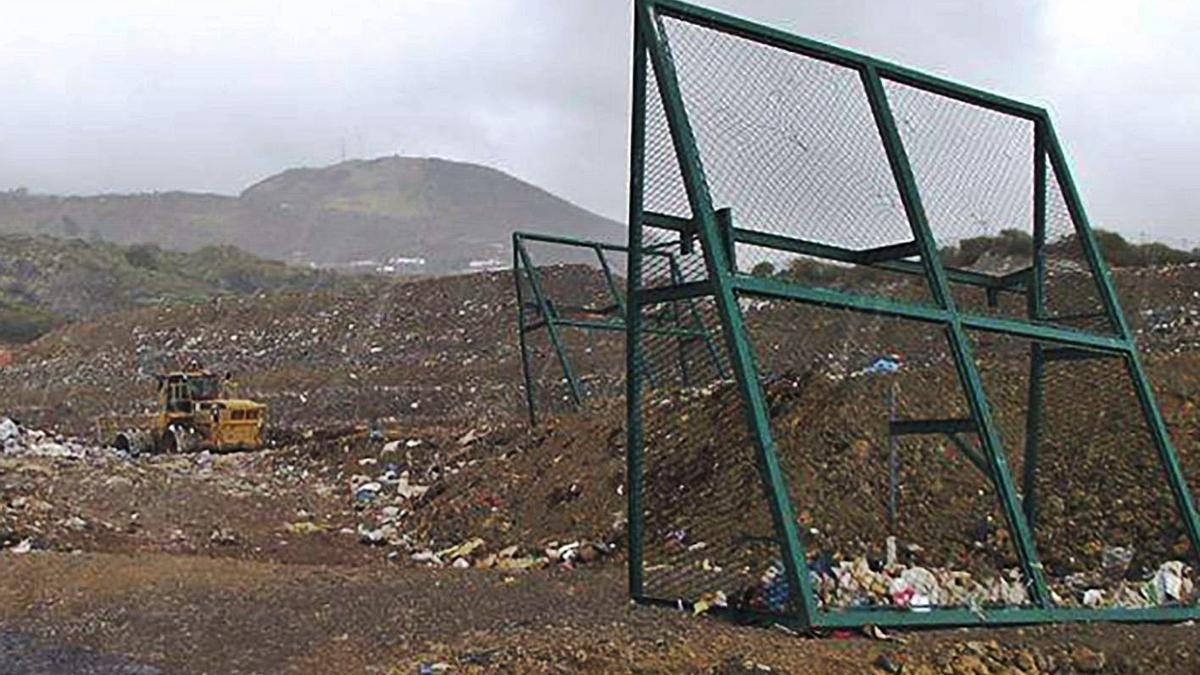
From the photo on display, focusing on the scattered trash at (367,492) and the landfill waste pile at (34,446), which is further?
the landfill waste pile at (34,446)

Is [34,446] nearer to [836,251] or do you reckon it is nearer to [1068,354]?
[836,251]

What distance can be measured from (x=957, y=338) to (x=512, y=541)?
509cm

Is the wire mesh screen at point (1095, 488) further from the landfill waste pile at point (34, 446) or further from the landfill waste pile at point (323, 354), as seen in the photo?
the landfill waste pile at point (323, 354)

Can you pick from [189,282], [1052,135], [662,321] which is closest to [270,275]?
[189,282]

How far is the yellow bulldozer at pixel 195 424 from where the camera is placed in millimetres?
23000

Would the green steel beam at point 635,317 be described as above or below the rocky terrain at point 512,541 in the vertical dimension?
above

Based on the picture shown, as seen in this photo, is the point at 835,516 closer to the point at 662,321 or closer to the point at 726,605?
the point at 726,605

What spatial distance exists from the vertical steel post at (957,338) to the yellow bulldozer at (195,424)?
743 inches

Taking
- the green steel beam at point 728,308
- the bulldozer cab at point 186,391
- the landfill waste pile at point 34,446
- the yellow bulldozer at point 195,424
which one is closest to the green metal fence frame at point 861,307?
the green steel beam at point 728,308

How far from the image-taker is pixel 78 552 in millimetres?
9633

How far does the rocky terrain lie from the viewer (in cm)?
533

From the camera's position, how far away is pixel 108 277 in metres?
77.1

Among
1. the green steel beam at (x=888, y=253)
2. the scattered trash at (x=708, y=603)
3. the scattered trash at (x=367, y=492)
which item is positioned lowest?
the scattered trash at (x=367, y=492)

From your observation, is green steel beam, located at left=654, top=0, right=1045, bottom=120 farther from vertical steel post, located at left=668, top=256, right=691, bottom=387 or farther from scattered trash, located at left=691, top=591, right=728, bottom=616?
scattered trash, located at left=691, top=591, right=728, bottom=616
